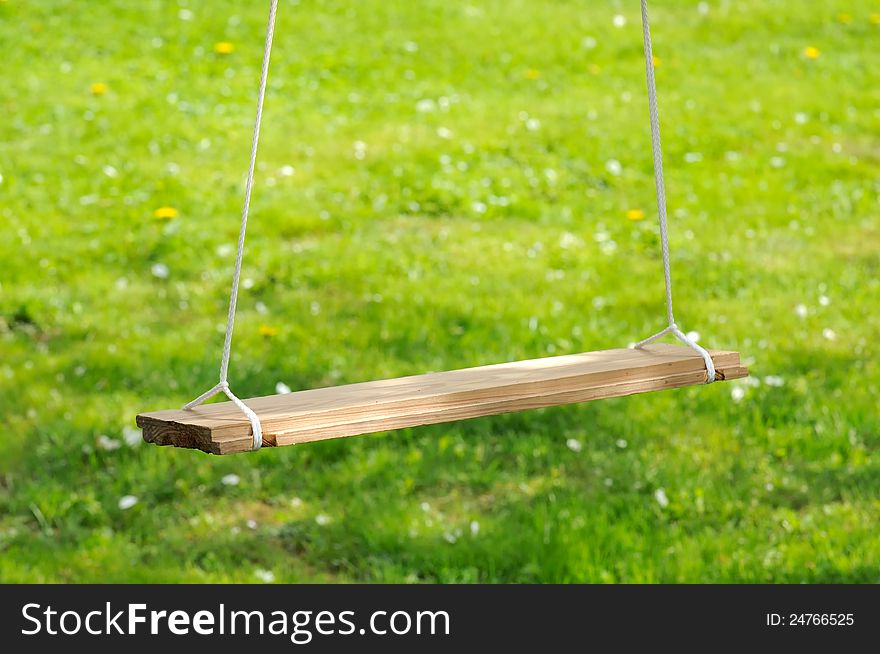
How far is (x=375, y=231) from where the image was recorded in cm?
638

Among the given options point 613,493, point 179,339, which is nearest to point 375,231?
point 179,339

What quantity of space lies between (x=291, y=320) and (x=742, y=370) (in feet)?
9.30

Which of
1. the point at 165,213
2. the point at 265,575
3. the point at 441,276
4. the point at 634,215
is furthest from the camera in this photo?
the point at 634,215

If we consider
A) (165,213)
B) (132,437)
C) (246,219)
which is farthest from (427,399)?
(165,213)

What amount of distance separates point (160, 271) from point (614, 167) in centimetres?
285

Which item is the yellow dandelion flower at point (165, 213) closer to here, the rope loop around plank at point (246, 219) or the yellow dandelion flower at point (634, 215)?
the yellow dandelion flower at point (634, 215)

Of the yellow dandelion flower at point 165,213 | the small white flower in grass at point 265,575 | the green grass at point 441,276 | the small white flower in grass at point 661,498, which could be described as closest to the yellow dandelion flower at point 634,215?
the green grass at point 441,276

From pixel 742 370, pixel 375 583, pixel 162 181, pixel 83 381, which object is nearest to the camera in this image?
pixel 742 370

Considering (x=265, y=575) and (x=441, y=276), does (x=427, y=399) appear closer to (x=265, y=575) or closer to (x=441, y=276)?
(x=265, y=575)

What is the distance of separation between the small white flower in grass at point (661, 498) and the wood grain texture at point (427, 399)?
125cm

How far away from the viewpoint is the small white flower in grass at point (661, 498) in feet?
13.6

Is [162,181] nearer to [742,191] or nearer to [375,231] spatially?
[375,231]

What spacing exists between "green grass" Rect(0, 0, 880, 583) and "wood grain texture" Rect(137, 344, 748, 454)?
1.13 metres

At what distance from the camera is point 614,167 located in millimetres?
7242
